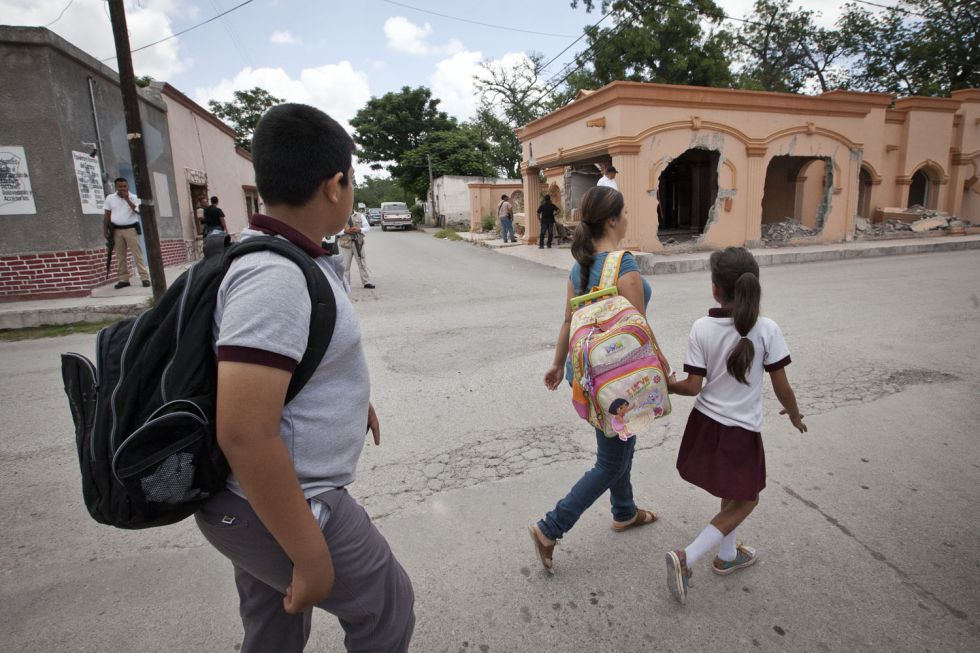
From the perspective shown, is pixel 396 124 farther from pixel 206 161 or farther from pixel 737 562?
pixel 737 562

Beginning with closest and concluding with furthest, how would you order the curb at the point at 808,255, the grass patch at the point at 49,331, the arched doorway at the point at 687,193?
the grass patch at the point at 49,331, the curb at the point at 808,255, the arched doorway at the point at 687,193

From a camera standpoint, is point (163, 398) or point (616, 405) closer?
point (163, 398)

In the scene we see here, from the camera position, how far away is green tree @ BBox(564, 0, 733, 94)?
27578 millimetres

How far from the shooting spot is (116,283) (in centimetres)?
947

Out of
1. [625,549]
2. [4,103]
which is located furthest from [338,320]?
[4,103]

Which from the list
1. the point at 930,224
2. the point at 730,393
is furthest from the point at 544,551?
the point at 930,224

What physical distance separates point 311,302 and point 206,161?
740 inches

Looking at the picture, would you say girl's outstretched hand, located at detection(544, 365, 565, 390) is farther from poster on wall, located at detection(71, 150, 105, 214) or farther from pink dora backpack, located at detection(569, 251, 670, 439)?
poster on wall, located at detection(71, 150, 105, 214)

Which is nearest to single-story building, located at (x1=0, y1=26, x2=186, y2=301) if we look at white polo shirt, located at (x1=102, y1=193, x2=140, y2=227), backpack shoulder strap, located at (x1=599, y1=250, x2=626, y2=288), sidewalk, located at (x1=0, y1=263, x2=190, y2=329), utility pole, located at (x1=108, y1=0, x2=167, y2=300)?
utility pole, located at (x1=108, y1=0, x2=167, y2=300)

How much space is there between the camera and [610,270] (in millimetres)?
2250

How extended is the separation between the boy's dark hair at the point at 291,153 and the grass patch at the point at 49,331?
7610 millimetres

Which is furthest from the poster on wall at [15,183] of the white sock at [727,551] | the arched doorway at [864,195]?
the arched doorway at [864,195]

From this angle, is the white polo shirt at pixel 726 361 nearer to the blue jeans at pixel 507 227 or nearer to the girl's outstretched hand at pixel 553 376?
the girl's outstretched hand at pixel 553 376

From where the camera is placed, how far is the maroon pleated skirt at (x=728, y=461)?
2.20 metres
